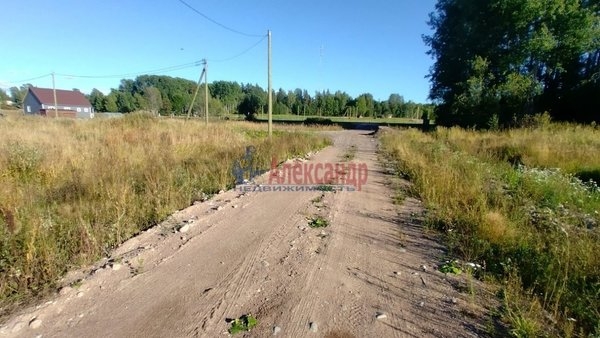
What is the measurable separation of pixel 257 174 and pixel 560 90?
97.6 feet

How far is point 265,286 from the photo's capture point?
304 centimetres

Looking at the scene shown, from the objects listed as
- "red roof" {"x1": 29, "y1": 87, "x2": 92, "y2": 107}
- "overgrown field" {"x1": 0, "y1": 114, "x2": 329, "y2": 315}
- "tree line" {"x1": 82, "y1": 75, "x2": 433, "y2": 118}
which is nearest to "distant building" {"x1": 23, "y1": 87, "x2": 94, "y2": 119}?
"red roof" {"x1": 29, "y1": 87, "x2": 92, "y2": 107}

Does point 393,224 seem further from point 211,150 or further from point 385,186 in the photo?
point 211,150

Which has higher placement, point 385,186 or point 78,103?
point 78,103

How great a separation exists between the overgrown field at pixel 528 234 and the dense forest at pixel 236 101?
72.8m

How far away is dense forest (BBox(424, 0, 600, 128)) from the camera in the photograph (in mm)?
21750

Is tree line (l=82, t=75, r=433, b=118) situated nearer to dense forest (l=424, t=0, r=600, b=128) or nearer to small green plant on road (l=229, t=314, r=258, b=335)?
dense forest (l=424, t=0, r=600, b=128)

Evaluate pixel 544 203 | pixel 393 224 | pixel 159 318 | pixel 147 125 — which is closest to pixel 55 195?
pixel 159 318

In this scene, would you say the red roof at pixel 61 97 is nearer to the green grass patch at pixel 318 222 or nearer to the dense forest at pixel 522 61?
the dense forest at pixel 522 61

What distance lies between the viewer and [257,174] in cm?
849

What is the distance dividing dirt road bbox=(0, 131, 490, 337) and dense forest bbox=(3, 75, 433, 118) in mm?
73614

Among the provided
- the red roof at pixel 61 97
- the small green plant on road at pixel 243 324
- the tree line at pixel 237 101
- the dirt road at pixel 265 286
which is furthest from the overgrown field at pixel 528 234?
the red roof at pixel 61 97

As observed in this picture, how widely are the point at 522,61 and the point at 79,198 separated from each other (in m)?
30.0

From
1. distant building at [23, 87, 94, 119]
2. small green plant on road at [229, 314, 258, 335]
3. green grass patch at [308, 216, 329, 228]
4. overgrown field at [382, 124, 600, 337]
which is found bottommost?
small green plant on road at [229, 314, 258, 335]
